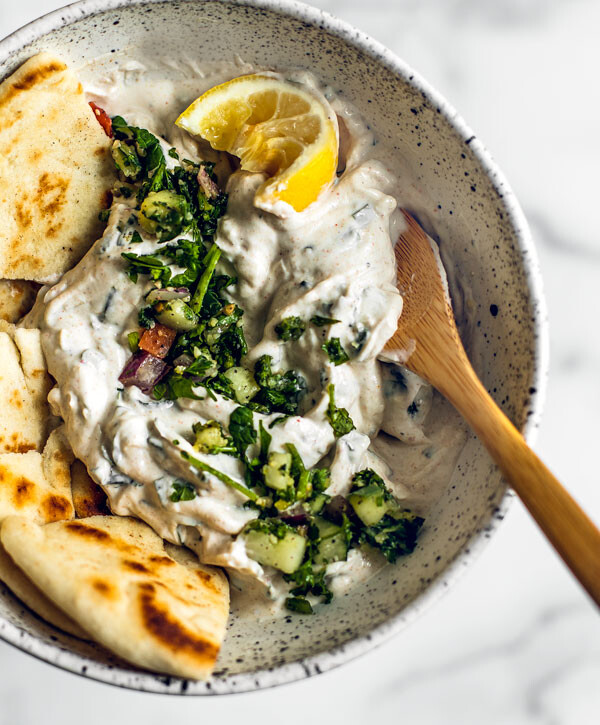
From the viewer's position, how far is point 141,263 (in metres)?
2.65

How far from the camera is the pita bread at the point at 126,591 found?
2.24m

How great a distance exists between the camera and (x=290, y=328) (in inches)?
104

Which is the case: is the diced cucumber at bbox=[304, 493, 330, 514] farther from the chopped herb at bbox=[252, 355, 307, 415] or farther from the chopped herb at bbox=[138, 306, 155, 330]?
the chopped herb at bbox=[138, 306, 155, 330]

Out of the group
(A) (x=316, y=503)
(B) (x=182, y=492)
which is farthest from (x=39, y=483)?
(A) (x=316, y=503)

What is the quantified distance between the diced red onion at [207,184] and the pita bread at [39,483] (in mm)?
1047

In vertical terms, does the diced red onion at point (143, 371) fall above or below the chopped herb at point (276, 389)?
above

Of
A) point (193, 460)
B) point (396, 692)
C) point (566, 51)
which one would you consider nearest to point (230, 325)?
point (193, 460)

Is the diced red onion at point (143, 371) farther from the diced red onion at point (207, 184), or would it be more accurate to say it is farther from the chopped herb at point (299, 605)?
the chopped herb at point (299, 605)

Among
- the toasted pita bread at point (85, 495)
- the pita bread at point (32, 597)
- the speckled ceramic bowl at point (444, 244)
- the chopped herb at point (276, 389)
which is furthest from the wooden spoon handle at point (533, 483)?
the pita bread at point (32, 597)

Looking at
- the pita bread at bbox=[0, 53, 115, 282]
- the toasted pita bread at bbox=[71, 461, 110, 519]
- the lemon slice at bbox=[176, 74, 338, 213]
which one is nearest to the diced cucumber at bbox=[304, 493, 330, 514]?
the toasted pita bread at bbox=[71, 461, 110, 519]

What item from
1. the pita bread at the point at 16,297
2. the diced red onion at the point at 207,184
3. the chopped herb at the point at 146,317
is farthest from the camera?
the pita bread at the point at 16,297

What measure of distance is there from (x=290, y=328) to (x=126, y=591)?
1.03 metres

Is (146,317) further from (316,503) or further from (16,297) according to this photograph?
(316,503)

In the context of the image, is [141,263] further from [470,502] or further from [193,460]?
[470,502]
